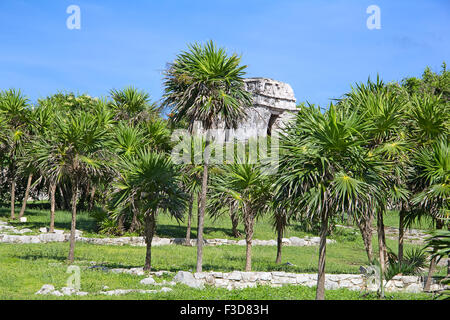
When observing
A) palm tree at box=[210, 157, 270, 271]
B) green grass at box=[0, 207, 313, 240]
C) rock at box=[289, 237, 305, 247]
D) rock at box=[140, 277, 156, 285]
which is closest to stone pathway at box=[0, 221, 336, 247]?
rock at box=[289, 237, 305, 247]

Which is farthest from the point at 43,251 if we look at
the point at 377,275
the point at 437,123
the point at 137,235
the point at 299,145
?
the point at 437,123

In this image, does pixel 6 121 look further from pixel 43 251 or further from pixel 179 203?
pixel 179 203

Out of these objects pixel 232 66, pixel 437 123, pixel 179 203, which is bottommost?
pixel 179 203

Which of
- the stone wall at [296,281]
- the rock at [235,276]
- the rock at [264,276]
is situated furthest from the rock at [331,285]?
the rock at [235,276]

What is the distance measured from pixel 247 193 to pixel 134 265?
552 cm

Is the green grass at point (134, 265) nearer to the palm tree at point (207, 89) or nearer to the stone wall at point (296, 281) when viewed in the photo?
the stone wall at point (296, 281)

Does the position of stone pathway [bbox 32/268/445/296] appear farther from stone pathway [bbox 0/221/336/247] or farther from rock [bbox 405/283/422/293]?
stone pathway [bbox 0/221/336/247]

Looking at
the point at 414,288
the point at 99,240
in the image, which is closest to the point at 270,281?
the point at 414,288

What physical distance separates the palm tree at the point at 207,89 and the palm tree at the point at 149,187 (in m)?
1.25

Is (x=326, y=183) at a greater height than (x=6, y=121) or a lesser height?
lesser

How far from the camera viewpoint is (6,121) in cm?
3250

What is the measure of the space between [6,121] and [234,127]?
18.7m

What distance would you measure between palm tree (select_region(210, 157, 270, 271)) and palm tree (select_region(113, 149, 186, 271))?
197 centimetres
